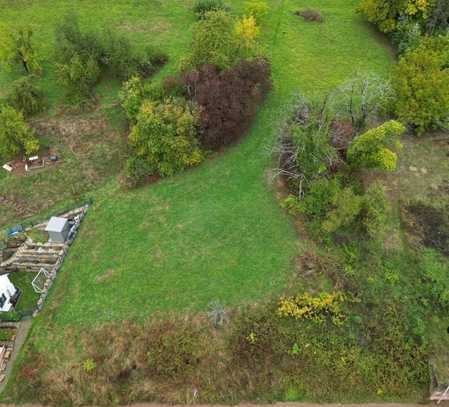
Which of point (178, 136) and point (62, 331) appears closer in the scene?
point (62, 331)

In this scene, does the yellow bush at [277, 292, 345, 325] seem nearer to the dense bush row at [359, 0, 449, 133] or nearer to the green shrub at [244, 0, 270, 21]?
the dense bush row at [359, 0, 449, 133]

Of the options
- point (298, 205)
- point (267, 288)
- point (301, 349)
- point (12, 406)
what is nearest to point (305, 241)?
point (298, 205)

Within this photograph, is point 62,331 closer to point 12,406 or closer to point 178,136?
point 12,406

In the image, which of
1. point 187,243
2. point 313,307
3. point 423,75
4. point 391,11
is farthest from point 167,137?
point 391,11

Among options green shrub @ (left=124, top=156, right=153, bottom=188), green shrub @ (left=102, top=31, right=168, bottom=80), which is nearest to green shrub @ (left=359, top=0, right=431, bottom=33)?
green shrub @ (left=102, top=31, right=168, bottom=80)

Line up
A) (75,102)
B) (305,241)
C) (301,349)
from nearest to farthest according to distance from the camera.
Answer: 1. (301,349)
2. (305,241)
3. (75,102)

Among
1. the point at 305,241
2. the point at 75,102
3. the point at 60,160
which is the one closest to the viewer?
the point at 305,241
